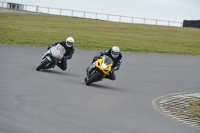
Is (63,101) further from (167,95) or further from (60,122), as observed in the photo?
(167,95)

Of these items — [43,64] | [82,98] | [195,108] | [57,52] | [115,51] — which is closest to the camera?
[82,98]

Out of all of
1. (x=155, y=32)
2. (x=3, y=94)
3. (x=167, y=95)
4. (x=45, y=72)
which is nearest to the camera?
(x=3, y=94)

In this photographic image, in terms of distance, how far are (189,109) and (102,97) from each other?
2.26m

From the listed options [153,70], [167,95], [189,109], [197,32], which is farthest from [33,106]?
[197,32]

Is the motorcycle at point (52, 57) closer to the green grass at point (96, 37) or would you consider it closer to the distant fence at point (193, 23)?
the green grass at point (96, 37)

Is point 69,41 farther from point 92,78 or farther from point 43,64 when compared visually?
point 92,78

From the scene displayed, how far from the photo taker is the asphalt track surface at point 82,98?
1056 centimetres

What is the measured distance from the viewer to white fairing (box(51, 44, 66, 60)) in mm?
19680

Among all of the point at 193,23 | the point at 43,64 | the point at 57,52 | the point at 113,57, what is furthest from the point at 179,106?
the point at 193,23

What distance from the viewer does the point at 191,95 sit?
59.5 feet

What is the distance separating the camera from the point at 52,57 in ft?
64.5

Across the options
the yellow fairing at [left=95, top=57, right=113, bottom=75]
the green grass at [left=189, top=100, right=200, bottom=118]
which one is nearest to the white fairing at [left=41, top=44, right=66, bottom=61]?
the yellow fairing at [left=95, top=57, right=113, bottom=75]

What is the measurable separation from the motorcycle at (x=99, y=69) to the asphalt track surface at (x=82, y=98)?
275 millimetres

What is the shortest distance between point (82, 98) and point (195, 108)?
317cm
